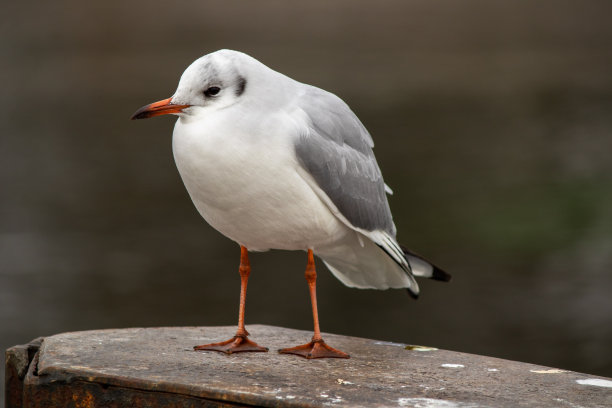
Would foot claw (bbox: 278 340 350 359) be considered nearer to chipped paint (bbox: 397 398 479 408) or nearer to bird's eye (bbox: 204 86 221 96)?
chipped paint (bbox: 397 398 479 408)

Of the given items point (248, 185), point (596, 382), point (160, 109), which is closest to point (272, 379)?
point (248, 185)

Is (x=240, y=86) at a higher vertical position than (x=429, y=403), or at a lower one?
higher

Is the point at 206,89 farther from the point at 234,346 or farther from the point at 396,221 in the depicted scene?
the point at 396,221

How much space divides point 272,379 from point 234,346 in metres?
0.48

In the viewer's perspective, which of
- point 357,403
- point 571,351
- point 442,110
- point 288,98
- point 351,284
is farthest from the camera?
point 442,110

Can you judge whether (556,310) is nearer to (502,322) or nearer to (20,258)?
(502,322)

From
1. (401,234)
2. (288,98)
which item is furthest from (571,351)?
(288,98)

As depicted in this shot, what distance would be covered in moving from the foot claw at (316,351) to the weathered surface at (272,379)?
0.14ft

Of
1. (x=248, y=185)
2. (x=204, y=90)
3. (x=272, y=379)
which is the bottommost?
(x=272, y=379)

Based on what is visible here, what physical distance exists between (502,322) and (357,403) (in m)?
5.23

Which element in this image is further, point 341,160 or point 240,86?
point 341,160

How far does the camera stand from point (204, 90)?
12.2 feet

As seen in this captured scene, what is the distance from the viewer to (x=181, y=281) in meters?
9.41

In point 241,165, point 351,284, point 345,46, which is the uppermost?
point 345,46
